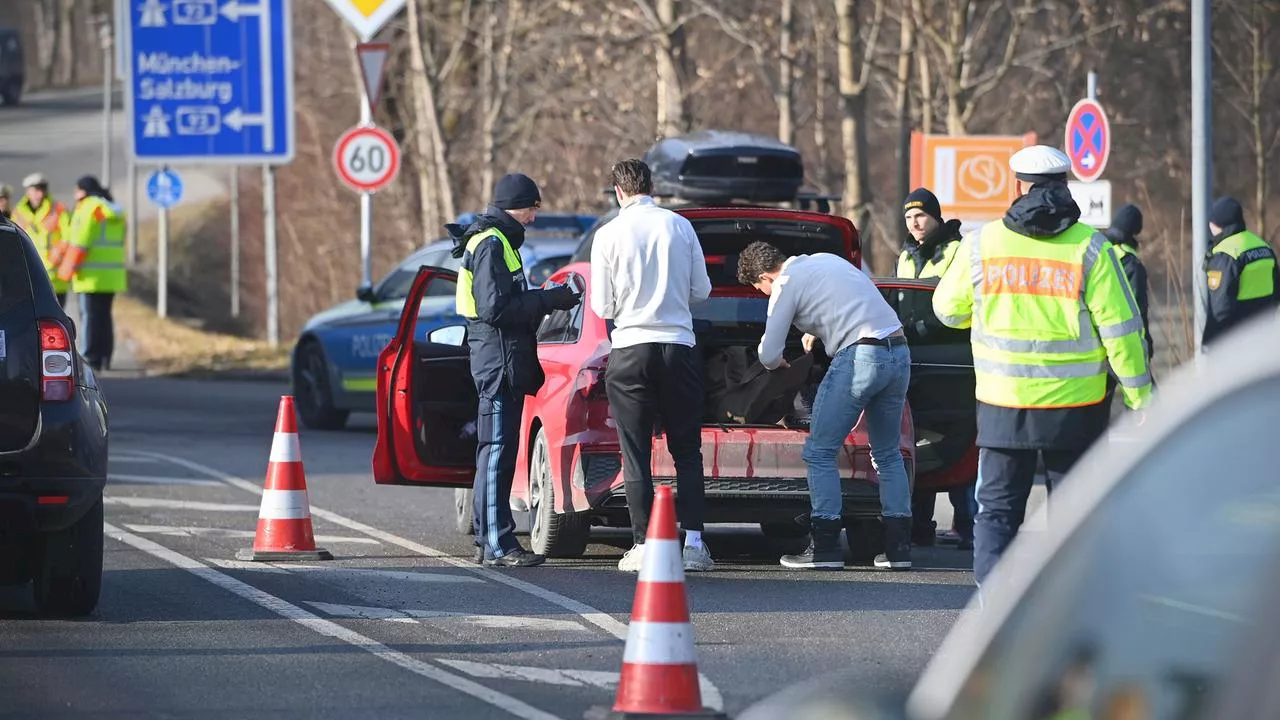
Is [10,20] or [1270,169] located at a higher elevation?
[10,20]

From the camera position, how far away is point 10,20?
343ft

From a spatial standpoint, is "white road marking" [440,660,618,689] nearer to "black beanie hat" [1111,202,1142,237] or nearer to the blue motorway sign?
"black beanie hat" [1111,202,1142,237]

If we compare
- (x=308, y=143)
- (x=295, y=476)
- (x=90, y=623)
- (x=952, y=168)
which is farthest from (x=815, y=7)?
(x=90, y=623)

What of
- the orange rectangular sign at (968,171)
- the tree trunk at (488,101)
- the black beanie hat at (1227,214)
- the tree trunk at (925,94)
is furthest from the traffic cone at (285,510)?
the tree trunk at (488,101)

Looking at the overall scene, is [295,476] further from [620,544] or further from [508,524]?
[620,544]

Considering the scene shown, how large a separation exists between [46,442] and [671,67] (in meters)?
17.8

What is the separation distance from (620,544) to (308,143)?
95.4 feet

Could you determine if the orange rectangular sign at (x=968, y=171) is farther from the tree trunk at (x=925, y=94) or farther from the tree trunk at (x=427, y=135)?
the tree trunk at (x=427, y=135)

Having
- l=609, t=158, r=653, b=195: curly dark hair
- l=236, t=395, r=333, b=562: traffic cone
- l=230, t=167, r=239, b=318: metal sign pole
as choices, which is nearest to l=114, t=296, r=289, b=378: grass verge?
l=230, t=167, r=239, b=318: metal sign pole

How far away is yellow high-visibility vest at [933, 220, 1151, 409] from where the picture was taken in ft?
A: 25.6

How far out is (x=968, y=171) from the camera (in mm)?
17906

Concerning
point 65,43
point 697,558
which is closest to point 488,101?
point 697,558

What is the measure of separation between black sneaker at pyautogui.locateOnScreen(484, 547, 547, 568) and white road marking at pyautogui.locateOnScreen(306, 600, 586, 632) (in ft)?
4.58

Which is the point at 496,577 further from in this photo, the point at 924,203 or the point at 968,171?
the point at 968,171
